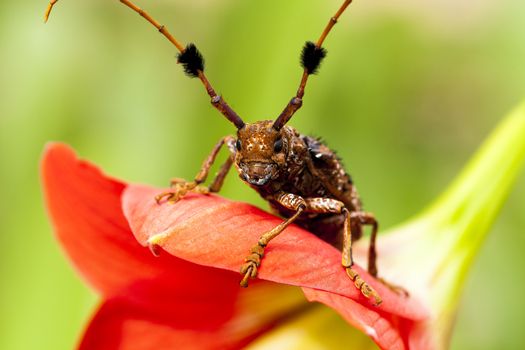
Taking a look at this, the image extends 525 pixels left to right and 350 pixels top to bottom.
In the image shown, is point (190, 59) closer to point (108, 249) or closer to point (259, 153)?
point (259, 153)

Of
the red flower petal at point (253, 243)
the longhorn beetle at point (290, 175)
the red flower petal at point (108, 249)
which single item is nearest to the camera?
the red flower petal at point (253, 243)

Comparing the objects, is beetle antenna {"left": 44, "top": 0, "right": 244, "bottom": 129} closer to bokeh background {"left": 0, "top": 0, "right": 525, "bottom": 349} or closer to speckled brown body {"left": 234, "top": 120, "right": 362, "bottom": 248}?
speckled brown body {"left": 234, "top": 120, "right": 362, "bottom": 248}

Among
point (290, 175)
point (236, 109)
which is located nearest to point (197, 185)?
point (290, 175)

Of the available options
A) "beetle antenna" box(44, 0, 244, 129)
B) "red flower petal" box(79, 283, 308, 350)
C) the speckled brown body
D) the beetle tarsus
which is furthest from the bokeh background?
the beetle tarsus

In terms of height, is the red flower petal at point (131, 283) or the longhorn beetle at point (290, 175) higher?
the longhorn beetle at point (290, 175)

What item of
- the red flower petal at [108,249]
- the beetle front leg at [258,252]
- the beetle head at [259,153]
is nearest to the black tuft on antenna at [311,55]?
the beetle head at [259,153]

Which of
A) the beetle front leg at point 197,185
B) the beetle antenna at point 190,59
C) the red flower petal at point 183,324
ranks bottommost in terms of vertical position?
the red flower petal at point 183,324

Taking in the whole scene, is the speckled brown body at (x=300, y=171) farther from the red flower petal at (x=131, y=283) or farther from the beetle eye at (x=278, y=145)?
the red flower petal at (x=131, y=283)
